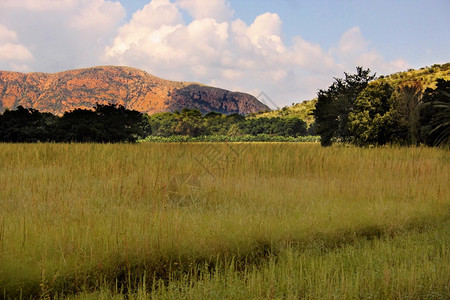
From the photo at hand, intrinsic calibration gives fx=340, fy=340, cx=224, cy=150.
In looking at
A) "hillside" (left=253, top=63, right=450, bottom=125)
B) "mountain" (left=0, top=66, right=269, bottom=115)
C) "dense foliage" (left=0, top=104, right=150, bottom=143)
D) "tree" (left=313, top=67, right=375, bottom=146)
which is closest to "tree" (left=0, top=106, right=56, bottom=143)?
"dense foliage" (left=0, top=104, right=150, bottom=143)

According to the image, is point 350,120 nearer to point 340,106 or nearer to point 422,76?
point 340,106

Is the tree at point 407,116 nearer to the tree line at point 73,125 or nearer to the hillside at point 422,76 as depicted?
the tree line at point 73,125

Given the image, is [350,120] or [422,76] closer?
[350,120]

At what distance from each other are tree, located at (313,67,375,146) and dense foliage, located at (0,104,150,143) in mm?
15674

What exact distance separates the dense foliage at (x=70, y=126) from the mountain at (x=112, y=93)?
6517cm

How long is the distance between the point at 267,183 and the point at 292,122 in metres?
56.1

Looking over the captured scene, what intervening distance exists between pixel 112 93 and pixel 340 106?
4113 inches

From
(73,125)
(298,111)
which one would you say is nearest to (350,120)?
(73,125)

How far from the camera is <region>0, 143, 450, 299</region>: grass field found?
3.89 meters

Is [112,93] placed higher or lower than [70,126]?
higher

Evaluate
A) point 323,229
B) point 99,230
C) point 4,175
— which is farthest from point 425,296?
point 4,175

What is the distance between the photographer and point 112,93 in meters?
118

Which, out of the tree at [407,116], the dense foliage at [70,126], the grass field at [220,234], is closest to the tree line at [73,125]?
the dense foliage at [70,126]

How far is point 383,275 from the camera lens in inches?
159
